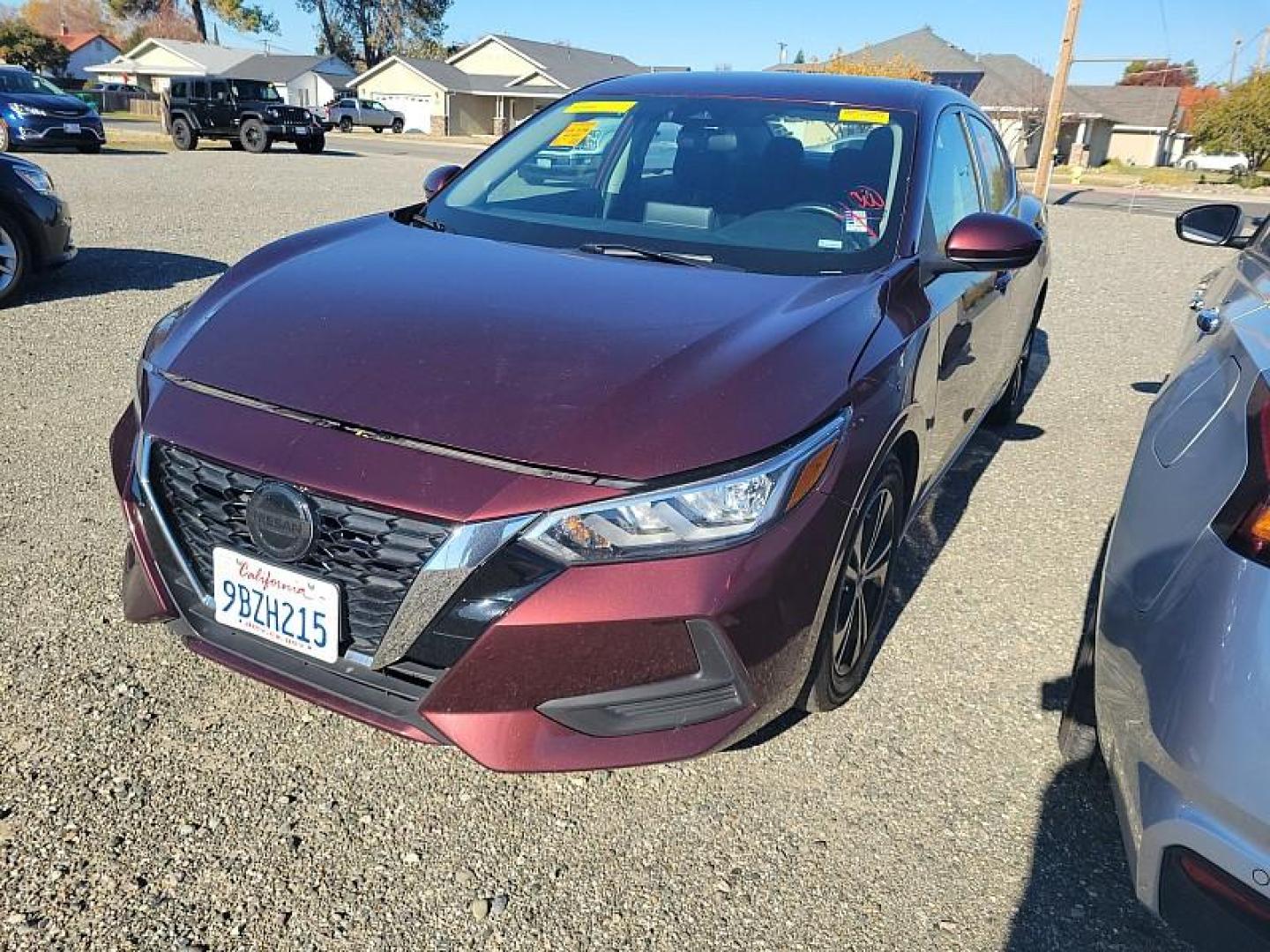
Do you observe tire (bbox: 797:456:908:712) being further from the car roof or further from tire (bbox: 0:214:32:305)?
tire (bbox: 0:214:32:305)

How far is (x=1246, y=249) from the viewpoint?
3.52 metres

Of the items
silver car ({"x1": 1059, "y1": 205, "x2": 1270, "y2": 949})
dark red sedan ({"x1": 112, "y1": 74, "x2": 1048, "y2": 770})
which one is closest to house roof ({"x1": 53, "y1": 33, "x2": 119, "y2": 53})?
dark red sedan ({"x1": 112, "y1": 74, "x2": 1048, "y2": 770})

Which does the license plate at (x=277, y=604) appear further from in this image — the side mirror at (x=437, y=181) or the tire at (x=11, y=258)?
the tire at (x=11, y=258)

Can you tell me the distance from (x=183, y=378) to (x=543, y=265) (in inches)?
39.2

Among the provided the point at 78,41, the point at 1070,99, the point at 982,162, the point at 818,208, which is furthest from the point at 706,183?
the point at 78,41

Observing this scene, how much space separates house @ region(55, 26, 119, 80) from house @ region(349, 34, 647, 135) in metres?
30.5

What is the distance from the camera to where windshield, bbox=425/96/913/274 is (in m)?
2.86

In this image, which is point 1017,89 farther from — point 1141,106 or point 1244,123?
point 1244,123

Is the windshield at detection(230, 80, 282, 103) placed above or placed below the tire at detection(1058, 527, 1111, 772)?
above

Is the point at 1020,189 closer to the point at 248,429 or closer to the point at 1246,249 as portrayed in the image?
the point at 1246,249

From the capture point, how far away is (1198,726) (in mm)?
1456

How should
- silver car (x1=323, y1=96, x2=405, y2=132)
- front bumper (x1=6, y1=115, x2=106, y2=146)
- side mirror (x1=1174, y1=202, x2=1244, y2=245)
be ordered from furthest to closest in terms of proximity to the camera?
silver car (x1=323, y1=96, x2=405, y2=132), front bumper (x1=6, y1=115, x2=106, y2=146), side mirror (x1=1174, y1=202, x2=1244, y2=245)

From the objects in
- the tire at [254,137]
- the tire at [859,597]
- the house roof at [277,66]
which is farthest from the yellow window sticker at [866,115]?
the house roof at [277,66]

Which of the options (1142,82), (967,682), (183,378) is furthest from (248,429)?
(1142,82)
